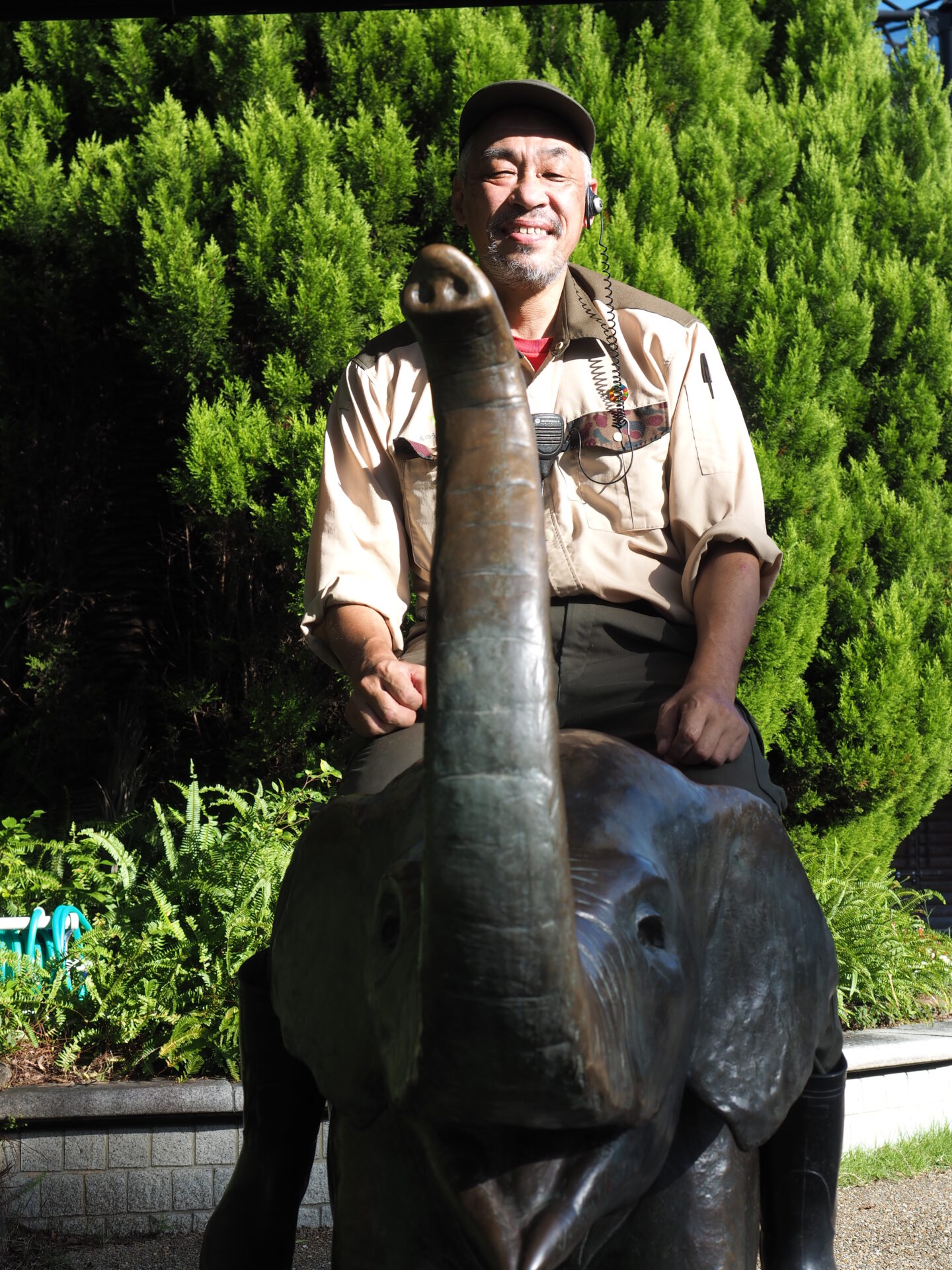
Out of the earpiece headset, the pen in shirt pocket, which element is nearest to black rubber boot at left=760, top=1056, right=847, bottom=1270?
the pen in shirt pocket

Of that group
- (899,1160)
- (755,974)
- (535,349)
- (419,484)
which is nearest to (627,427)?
(535,349)

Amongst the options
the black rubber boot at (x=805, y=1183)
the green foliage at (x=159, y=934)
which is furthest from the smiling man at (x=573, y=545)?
the green foliage at (x=159, y=934)

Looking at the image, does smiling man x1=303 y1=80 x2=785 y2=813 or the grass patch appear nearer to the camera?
smiling man x1=303 y1=80 x2=785 y2=813

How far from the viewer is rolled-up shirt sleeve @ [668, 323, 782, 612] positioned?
2152 mm

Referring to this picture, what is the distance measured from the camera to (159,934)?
4.12m

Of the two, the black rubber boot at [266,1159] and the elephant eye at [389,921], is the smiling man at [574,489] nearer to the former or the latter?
the black rubber boot at [266,1159]

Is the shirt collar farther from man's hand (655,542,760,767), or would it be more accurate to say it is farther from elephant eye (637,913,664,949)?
elephant eye (637,913,664,949)

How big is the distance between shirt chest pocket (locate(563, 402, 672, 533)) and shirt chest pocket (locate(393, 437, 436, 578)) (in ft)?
0.89

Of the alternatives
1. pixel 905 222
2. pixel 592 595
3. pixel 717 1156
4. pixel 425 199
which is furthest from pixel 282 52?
pixel 717 1156

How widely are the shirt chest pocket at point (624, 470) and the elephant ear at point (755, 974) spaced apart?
2.57ft

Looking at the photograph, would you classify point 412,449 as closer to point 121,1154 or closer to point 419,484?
point 419,484

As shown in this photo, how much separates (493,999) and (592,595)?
49.7 inches

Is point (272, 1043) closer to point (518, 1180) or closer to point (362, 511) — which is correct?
point (518, 1180)

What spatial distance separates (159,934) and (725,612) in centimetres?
275
